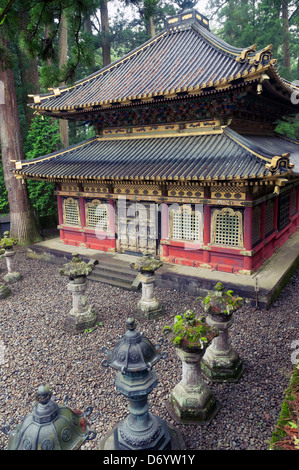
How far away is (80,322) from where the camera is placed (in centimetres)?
838

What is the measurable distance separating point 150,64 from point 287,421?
43.1ft

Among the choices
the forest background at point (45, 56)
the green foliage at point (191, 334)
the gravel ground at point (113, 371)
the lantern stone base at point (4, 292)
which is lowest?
the gravel ground at point (113, 371)

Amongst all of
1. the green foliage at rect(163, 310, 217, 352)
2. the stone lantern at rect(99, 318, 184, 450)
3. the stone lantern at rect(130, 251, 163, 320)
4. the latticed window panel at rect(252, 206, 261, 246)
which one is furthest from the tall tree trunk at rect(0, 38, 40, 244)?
the stone lantern at rect(99, 318, 184, 450)

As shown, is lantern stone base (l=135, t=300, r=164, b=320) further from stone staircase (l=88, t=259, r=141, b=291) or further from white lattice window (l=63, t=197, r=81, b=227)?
white lattice window (l=63, t=197, r=81, b=227)

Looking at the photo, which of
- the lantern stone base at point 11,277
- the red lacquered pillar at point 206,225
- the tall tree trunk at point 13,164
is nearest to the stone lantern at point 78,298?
the red lacquered pillar at point 206,225

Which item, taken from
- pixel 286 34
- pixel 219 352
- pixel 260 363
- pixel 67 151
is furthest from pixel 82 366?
pixel 286 34

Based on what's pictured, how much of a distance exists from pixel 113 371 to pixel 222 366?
2.26 m

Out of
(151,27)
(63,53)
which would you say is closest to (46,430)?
(63,53)

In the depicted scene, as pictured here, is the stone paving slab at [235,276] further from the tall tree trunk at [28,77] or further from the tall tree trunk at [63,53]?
the tall tree trunk at [28,77]

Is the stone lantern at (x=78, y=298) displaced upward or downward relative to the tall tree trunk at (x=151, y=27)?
downward

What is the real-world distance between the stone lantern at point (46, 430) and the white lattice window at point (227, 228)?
27.4 feet

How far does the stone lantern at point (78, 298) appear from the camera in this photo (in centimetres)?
828

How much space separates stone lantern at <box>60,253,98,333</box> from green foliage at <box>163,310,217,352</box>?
12.3 feet
